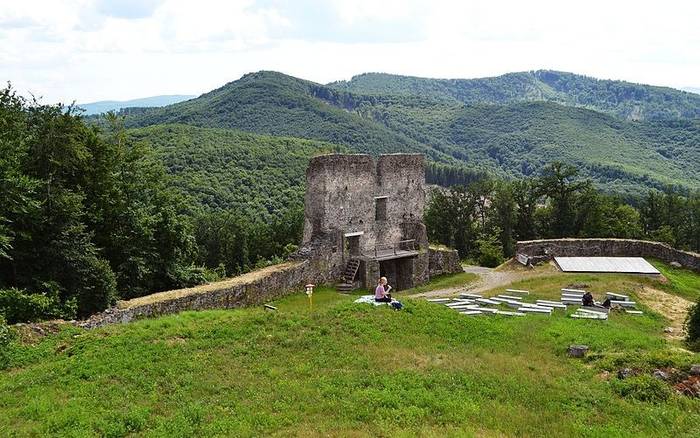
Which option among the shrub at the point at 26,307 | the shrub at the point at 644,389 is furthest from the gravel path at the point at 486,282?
the shrub at the point at 26,307

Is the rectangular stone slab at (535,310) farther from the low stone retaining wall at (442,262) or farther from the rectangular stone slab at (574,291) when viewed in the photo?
the low stone retaining wall at (442,262)

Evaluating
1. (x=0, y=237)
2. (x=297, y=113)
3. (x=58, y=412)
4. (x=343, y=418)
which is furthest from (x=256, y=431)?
(x=297, y=113)

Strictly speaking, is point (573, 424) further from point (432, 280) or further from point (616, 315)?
point (432, 280)

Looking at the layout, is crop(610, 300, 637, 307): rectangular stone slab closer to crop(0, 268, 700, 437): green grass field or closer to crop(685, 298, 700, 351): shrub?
crop(685, 298, 700, 351): shrub

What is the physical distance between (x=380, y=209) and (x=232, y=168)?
66475 mm

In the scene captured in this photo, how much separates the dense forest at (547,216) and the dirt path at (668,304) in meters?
25.6

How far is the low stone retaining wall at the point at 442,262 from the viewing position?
1416 inches

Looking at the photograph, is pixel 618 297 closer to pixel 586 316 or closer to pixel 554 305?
pixel 554 305

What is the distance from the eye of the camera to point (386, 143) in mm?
193125

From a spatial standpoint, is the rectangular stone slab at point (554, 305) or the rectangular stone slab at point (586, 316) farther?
the rectangular stone slab at point (554, 305)

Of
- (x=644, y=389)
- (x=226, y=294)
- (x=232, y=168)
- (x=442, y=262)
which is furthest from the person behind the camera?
(x=232, y=168)

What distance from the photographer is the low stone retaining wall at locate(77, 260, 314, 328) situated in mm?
19562

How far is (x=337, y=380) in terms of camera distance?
1377 cm

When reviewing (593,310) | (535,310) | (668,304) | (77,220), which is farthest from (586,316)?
(77,220)
